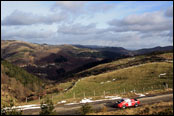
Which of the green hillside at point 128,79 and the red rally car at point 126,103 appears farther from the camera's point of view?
the green hillside at point 128,79

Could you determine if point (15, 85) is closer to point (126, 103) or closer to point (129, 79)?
point (129, 79)

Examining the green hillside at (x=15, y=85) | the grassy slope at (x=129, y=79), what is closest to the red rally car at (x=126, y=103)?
the grassy slope at (x=129, y=79)

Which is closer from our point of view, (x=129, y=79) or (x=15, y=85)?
(x=129, y=79)

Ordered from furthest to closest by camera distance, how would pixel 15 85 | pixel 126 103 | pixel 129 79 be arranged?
pixel 15 85, pixel 129 79, pixel 126 103

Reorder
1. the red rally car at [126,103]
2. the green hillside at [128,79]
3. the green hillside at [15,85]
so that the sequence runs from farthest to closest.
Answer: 1. the green hillside at [15,85]
2. the green hillside at [128,79]
3. the red rally car at [126,103]

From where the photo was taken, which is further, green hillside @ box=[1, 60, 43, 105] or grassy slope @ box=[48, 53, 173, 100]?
green hillside @ box=[1, 60, 43, 105]

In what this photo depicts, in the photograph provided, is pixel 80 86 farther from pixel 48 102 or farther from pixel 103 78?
pixel 48 102

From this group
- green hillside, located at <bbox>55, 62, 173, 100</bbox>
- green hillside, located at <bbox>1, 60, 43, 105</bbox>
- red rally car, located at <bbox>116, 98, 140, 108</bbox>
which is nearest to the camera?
red rally car, located at <bbox>116, 98, 140, 108</bbox>

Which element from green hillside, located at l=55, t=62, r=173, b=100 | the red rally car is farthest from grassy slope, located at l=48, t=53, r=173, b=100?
the red rally car

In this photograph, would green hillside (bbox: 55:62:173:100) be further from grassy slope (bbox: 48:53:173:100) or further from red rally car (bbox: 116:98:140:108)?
red rally car (bbox: 116:98:140:108)

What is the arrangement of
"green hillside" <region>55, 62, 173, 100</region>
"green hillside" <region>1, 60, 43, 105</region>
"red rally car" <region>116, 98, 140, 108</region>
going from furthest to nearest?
"green hillside" <region>1, 60, 43, 105</region> < "green hillside" <region>55, 62, 173, 100</region> < "red rally car" <region>116, 98, 140, 108</region>

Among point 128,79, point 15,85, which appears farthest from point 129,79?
point 15,85

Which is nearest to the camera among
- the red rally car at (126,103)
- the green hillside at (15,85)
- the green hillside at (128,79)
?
the red rally car at (126,103)

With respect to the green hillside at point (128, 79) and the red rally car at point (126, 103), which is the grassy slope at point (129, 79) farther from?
the red rally car at point (126, 103)
